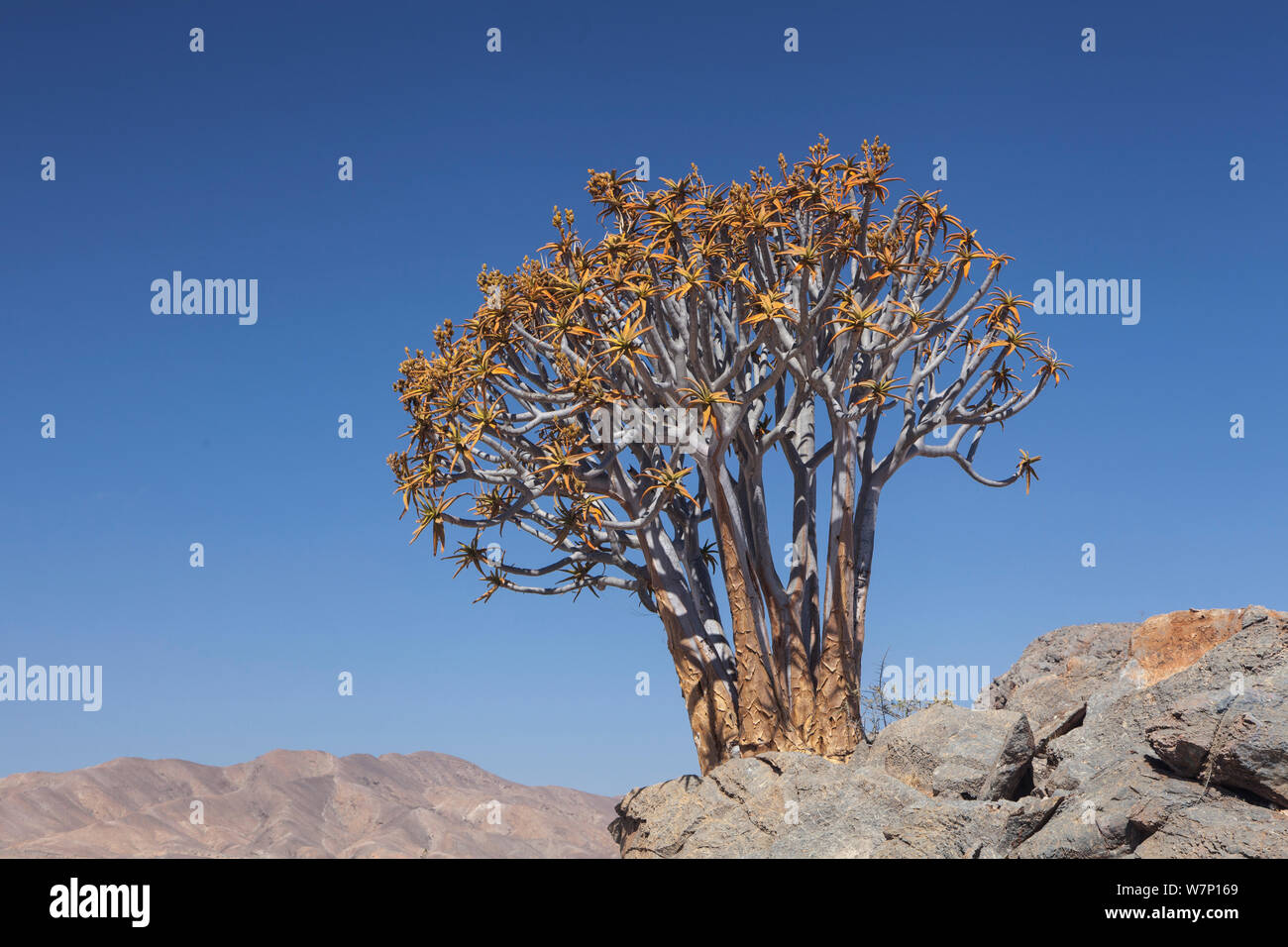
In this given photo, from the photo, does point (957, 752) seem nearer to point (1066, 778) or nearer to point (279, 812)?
point (1066, 778)

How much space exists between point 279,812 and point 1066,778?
31.2 metres

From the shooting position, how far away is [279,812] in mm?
36094

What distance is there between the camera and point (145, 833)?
33438 mm

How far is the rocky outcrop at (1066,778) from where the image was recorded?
867 centimetres

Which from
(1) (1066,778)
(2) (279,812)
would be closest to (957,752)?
(1) (1066,778)

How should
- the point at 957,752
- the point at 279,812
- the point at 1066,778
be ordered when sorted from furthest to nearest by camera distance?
the point at 279,812
the point at 957,752
the point at 1066,778

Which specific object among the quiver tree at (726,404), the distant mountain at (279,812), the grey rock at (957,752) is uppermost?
the quiver tree at (726,404)

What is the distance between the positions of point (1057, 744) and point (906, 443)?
14.4 ft

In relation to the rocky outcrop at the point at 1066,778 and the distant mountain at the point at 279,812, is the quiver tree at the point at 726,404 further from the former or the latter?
the distant mountain at the point at 279,812

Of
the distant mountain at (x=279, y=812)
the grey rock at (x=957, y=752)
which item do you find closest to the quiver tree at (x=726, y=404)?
the grey rock at (x=957, y=752)

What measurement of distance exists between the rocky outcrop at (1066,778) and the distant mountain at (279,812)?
66.6ft
